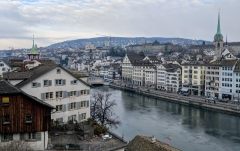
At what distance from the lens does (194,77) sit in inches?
2090

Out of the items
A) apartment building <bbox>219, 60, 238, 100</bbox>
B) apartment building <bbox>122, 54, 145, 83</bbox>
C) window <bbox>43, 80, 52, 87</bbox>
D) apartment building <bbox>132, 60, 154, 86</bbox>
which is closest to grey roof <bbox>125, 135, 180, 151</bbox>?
window <bbox>43, 80, 52, 87</bbox>

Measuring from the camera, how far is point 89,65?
367ft

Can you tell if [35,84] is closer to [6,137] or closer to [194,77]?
[6,137]

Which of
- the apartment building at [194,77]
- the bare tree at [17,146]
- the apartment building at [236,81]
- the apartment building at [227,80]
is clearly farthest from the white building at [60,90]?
the apartment building at [194,77]

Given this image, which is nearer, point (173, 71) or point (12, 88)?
point (12, 88)

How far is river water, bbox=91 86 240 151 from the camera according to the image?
24903mm

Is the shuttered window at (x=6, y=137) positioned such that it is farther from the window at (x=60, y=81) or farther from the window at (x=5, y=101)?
the window at (x=60, y=81)

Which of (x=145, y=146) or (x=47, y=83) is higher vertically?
(x=47, y=83)

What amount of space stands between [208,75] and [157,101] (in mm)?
9240

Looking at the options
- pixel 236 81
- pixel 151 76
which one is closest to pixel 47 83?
pixel 236 81

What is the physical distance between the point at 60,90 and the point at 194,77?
36.9 meters

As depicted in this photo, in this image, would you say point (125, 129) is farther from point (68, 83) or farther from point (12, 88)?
point (12, 88)

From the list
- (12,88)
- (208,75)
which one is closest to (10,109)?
(12,88)

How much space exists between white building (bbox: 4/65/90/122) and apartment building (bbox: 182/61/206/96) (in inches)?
1353
